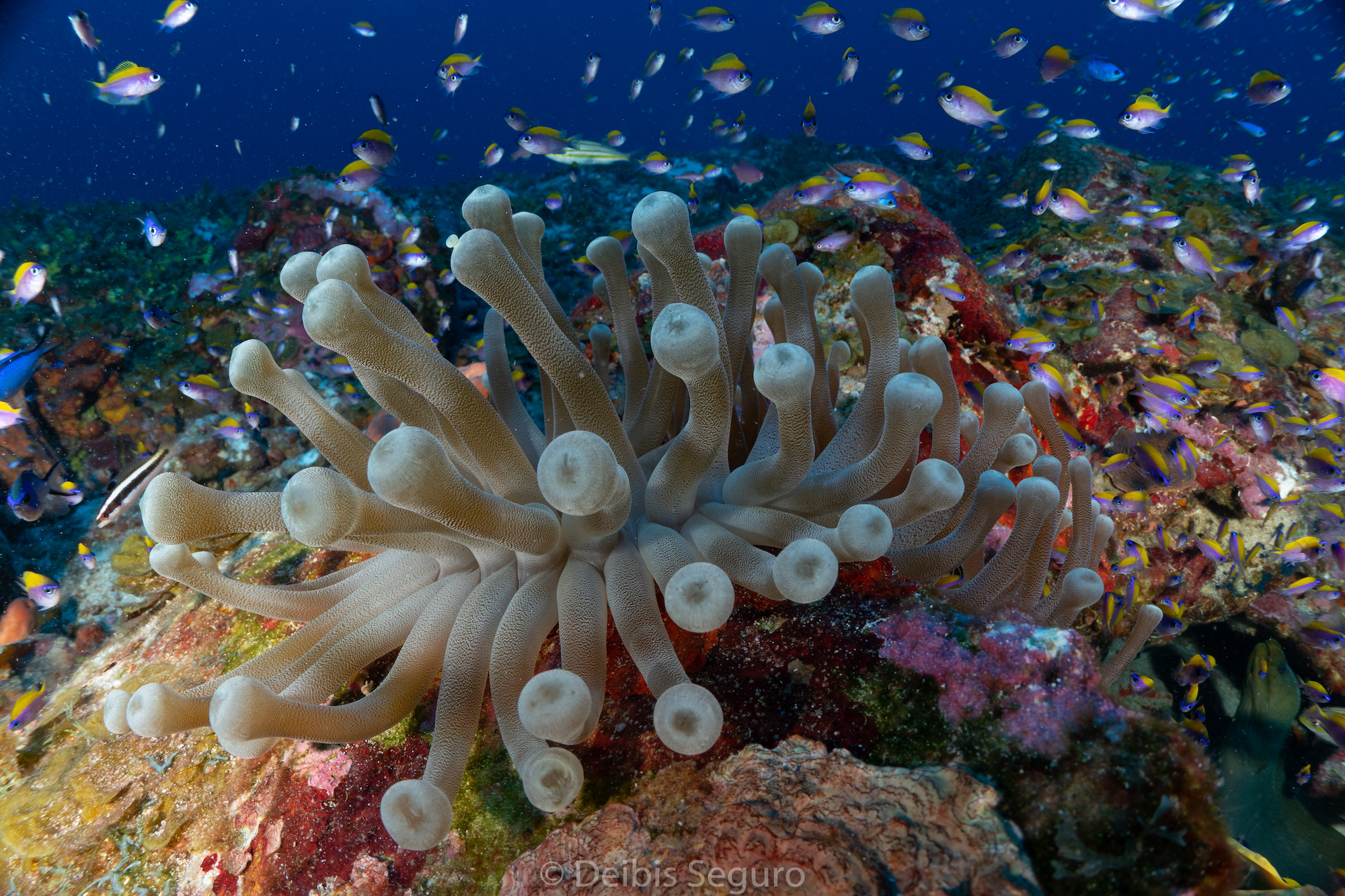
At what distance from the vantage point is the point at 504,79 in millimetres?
78062

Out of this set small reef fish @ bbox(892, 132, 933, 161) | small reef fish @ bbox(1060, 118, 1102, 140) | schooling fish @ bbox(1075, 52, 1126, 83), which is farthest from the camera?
schooling fish @ bbox(1075, 52, 1126, 83)

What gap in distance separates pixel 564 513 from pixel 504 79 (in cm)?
9285

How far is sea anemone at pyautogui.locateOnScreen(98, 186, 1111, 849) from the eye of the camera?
110cm

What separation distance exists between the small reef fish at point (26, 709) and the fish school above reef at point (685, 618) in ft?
0.28

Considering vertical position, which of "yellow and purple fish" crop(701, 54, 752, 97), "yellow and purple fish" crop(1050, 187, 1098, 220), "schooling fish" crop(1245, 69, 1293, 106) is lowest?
"yellow and purple fish" crop(1050, 187, 1098, 220)

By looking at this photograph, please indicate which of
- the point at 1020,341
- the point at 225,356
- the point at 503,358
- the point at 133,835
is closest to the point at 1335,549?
the point at 1020,341

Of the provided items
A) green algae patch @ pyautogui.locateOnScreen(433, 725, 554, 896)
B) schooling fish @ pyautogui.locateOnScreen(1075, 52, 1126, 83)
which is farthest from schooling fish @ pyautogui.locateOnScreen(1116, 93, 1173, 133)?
green algae patch @ pyautogui.locateOnScreen(433, 725, 554, 896)

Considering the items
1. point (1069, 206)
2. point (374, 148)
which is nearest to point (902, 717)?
point (1069, 206)

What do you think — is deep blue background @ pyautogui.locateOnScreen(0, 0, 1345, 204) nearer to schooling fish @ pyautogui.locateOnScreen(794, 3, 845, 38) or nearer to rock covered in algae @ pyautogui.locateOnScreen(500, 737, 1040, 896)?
schooling fish @ pyautogui.locateOnScreen(794, 3, 845, 38)

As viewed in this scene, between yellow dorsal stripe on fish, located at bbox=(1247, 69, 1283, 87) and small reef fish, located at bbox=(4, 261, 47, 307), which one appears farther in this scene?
yellow dorsal stripe on fish, located at bbox=(1247, 69, 1283, 87)

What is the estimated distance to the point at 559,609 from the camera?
140 centimetres

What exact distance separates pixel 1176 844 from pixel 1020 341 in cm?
266

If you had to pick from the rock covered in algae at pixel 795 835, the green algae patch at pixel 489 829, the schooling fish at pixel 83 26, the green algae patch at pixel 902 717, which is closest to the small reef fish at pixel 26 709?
the green algae patch at pixel 489 829

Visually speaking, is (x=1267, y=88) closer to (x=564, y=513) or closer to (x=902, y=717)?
(x=902, y=717)
